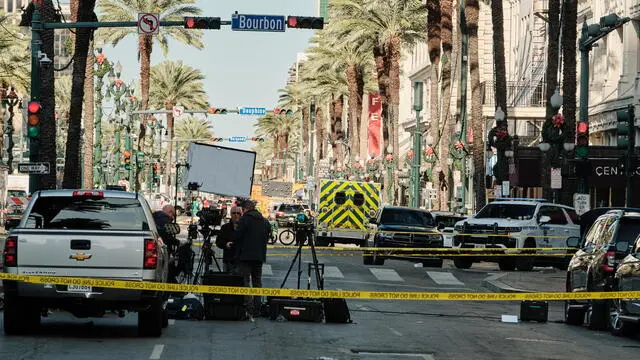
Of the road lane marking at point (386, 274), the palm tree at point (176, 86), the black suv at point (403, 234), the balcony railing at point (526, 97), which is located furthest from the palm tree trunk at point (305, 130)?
the road lane marking at point (386, 274)

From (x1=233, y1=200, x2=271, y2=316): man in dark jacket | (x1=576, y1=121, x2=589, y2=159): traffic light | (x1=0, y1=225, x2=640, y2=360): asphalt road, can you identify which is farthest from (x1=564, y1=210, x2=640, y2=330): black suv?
(x1=576, y1=121, x2=589, y2=159): traffic light

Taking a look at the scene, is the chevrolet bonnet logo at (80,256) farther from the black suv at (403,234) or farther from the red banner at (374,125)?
the red banner at (374,125)

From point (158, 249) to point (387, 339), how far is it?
341 centimetres

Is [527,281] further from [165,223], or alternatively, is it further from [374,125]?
[374,125]

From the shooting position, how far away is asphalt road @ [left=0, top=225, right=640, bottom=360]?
15.8m

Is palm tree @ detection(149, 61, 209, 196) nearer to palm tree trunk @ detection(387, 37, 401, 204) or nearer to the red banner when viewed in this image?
the red banner

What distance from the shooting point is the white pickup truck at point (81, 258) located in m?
16.3

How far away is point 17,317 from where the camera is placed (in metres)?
16.8

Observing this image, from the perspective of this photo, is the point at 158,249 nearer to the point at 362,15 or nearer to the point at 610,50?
the point at 610,50

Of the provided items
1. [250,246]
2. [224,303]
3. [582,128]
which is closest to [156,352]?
[224,303]

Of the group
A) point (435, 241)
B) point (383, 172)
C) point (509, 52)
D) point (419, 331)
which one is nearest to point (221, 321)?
point (419, 331)

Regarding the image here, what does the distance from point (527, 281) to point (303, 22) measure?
8398mm

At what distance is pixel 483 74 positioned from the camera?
86562mm

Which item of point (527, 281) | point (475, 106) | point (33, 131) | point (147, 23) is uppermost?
point (147, 23)
